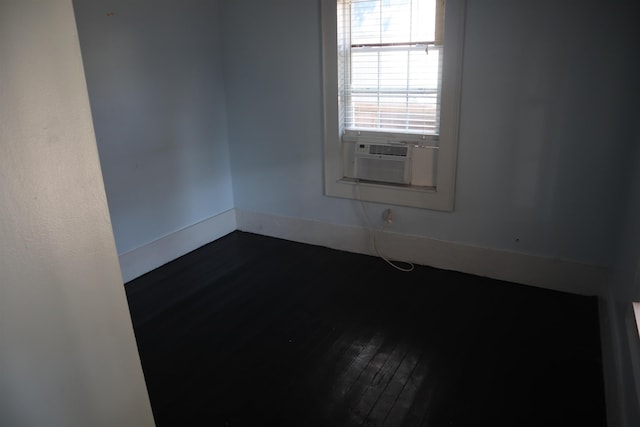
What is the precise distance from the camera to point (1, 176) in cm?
89

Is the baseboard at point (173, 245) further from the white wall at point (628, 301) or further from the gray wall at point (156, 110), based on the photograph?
the white wall at point (628, 301)

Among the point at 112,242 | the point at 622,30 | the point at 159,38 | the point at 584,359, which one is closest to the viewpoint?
the point at 112,242

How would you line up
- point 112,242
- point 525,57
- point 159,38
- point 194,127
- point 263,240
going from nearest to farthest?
point 112,242
point 525,57
point 159,38
point 194,127
point 263,240

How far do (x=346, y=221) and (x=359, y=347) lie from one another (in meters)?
1.29

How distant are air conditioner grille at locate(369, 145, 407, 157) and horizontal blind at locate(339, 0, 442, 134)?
0.12 meters

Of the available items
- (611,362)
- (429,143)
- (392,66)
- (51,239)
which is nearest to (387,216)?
(429,143)

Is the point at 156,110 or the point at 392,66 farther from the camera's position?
the point at 156,110

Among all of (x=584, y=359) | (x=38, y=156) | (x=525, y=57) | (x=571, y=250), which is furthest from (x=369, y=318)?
(x=38, y=156)

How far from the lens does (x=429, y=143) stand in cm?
324

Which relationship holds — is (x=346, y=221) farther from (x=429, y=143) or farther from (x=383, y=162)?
(x=429, y=143)

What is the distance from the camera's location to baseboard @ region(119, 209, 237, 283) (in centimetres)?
331

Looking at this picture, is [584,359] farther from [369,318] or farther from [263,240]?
[263,240]

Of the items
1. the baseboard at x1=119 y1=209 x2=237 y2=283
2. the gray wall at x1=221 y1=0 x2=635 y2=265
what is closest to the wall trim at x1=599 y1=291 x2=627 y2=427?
the gray wall at x1=221 y1=0 x2=635 y2=265

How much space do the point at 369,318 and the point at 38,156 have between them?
2150mm
